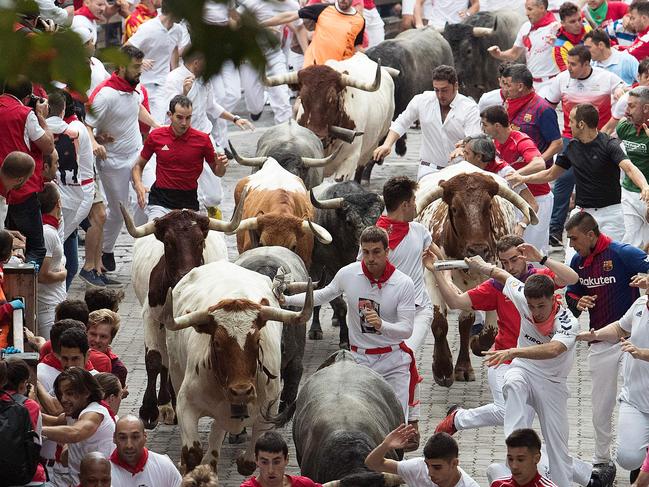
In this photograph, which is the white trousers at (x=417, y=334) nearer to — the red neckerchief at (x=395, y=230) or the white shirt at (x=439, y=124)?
Result: the red neckerchief at (x=395, y=230)

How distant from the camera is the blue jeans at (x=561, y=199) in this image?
54.2 ft

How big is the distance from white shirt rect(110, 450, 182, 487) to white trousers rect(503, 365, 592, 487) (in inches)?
89.8

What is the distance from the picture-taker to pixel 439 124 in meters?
15.3

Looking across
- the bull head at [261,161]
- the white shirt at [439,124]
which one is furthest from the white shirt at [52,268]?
the white shirt at [439,124]

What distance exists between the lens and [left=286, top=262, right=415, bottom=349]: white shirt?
424 inches

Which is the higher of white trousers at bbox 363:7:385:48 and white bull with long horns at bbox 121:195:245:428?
white bull with long horns at bbox 121:195:245:428

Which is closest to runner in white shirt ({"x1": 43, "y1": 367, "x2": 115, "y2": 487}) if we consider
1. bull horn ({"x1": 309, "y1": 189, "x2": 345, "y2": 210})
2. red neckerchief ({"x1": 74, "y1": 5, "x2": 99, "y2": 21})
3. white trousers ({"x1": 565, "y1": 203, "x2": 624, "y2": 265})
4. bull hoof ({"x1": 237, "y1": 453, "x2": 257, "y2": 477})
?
bull hoof ({"x1": 237, "y1": 453, "x2": 257, "y2": 477})

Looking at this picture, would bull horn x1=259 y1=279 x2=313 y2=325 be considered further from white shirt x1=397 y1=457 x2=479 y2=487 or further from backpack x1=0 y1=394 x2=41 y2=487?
backpack x1=0 y1=394 x2=41 y2=487

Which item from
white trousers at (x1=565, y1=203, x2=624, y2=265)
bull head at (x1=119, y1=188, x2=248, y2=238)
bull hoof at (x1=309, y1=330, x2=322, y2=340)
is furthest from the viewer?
bull hoof at (x1=309, y1=330, x2=322, y2=340)

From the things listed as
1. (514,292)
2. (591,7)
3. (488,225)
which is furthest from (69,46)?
(591,7)

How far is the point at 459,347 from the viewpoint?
13.8 meters

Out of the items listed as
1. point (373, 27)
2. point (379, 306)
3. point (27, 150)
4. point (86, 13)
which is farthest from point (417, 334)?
point (373, 27)

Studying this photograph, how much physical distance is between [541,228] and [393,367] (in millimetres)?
3923

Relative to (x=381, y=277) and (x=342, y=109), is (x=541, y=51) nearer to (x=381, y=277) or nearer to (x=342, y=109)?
(x=342, y=109)
